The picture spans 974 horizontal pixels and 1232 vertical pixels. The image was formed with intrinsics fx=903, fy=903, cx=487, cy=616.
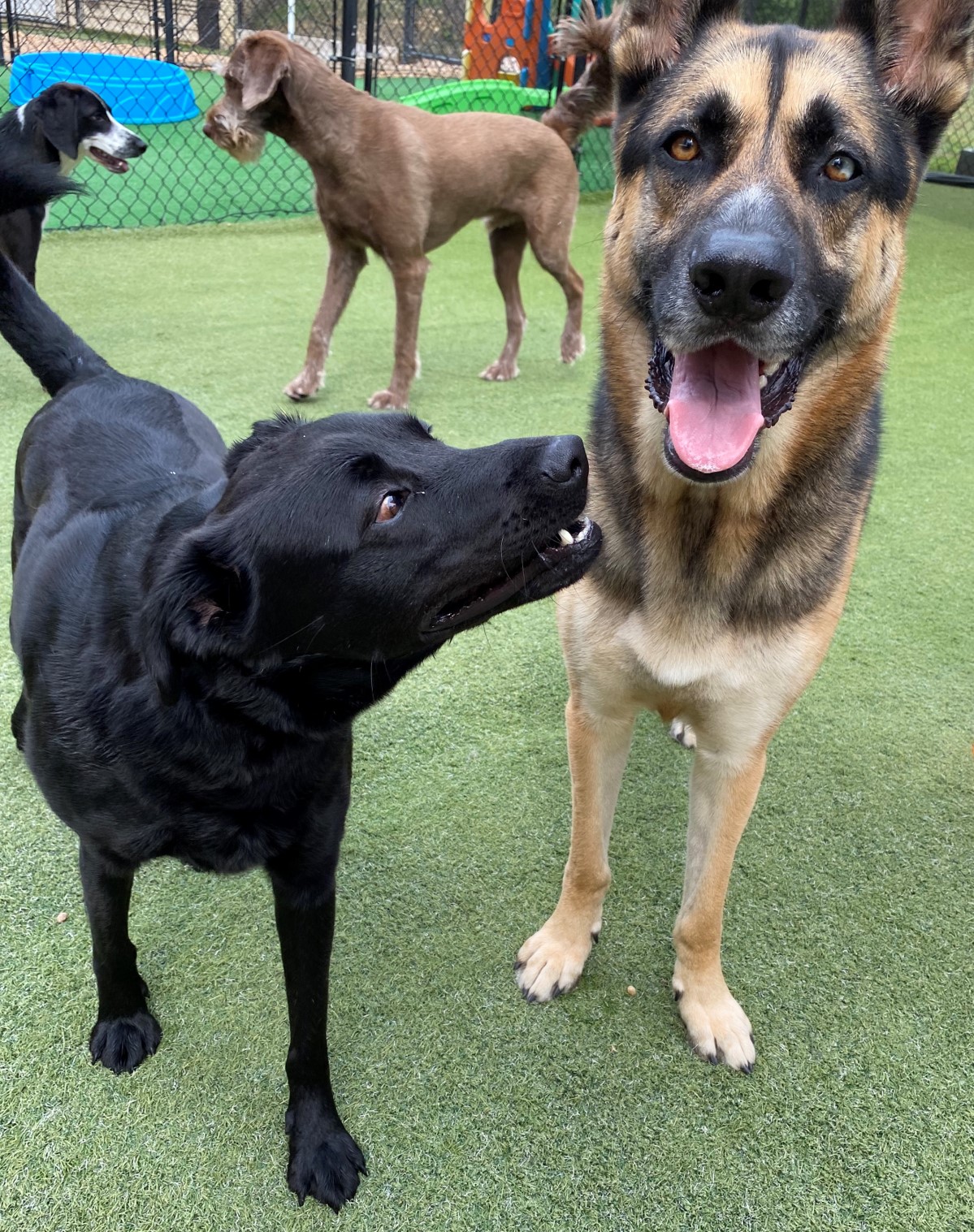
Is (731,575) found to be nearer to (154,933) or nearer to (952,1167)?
(952,1167)

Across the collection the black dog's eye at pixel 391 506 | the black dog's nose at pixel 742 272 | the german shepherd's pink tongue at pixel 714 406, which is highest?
the black dog's nose at pixel 742 272

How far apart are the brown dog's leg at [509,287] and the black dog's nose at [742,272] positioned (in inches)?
159

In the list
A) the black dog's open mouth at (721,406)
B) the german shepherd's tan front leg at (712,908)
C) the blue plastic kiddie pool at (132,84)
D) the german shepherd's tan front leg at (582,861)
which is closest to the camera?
the black dog's open mouth at (721,406)

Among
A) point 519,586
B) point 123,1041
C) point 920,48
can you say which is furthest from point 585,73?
point 123,1041

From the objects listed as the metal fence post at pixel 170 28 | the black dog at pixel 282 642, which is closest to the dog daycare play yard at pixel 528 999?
the black dog at pixel 282 642

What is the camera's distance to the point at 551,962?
6.77ft

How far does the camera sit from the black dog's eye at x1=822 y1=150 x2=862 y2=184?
1657 mm

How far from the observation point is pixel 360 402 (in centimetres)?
509

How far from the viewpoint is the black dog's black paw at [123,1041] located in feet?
5.98

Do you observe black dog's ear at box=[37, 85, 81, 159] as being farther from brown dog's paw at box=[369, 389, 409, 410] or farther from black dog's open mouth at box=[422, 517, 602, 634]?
black dog's open mouth at box=[422, 517, 602, 634]

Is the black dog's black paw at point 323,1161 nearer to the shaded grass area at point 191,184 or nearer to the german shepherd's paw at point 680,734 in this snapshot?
the german shepherd's paw at point 680,734

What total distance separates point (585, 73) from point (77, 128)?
315 cm

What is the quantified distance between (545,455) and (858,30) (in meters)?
1.14

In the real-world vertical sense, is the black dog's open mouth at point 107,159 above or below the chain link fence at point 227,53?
above
